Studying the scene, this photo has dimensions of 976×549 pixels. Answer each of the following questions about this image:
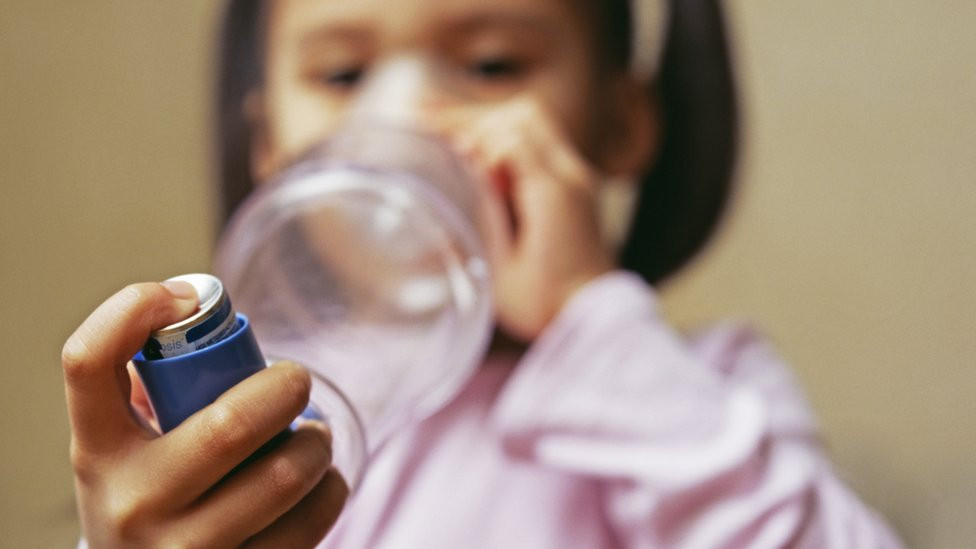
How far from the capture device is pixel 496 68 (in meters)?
0.54

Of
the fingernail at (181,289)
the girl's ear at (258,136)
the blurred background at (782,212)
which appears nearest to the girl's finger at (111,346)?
the fingernail at (181,289)

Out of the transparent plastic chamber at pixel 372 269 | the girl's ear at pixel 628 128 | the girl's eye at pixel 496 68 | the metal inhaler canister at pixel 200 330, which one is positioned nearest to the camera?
the metal inhaler canister at pixel 200 330

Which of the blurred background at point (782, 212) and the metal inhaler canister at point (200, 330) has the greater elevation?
the metal inhaler canister at point (200, 330)

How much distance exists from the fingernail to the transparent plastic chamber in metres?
0.19

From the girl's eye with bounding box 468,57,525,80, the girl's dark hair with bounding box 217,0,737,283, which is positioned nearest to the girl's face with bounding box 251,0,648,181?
the girl's eye with bounding box 468,57,525,80

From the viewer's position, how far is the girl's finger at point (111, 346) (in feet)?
0.68

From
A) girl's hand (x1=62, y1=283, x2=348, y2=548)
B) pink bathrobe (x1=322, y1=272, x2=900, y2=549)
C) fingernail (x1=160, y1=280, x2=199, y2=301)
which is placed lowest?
pink bathrobe (x1=322, y1=272, x2=900, y2=549)

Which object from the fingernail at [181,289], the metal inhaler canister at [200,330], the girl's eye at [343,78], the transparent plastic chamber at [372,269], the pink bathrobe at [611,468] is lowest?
the pink bathrobe at [611,468]

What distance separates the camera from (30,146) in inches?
30.8

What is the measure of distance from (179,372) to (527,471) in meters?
0.34

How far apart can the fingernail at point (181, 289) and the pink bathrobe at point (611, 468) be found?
0.28 m

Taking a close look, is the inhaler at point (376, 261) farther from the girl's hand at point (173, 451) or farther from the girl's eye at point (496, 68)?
the girl's hand at point (173, 451)

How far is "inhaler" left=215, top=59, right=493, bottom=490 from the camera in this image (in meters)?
0.43

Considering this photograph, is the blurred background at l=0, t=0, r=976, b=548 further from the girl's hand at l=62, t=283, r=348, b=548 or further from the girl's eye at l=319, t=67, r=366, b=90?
the girl's hand at l=62, t=283, r=348, b=548
